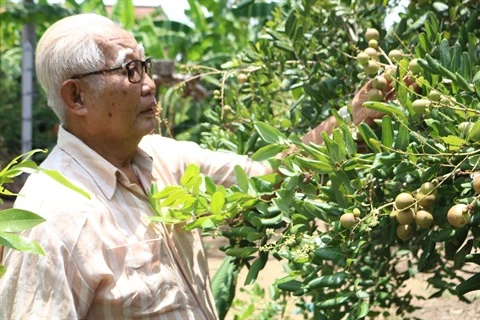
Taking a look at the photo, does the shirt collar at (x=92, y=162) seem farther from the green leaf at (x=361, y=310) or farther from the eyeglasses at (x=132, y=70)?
the green leaf at (x=361, y=310)

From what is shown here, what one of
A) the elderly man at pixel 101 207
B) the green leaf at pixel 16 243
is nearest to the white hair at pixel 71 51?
the elderly man at pixel 101 207

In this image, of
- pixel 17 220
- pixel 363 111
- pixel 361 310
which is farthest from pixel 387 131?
pixel 17 220

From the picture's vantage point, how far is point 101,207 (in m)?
2.49

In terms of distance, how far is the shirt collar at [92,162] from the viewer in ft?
8.42

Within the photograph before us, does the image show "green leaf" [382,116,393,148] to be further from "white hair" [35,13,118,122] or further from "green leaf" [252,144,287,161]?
"white hair" [35,13,118,122]

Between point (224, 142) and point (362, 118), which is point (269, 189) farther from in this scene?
point (224, 142)

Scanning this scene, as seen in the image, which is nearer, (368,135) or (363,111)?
(368,135)

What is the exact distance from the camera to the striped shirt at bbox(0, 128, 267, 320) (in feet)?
7.66

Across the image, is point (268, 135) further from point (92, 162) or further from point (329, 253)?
point (92, 162)

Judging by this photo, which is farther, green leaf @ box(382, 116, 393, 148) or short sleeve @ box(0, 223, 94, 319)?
short sleeve @ box(0, 223, 94, 319)

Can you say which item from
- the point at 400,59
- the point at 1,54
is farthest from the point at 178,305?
the point at 1,54

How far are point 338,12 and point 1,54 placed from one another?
32.7 feet

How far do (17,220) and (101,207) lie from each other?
0.62 m

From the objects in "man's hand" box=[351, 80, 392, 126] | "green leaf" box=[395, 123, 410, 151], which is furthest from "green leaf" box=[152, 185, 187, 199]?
"green leaf" box=[395, 123, 410, 151]
